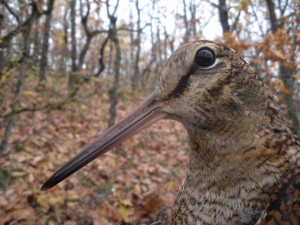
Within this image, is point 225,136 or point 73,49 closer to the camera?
point 225,136

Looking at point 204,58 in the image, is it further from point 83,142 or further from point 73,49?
point 73,49

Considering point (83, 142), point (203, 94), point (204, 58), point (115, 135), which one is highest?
point (204, 58)

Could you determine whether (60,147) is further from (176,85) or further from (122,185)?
(176,85)

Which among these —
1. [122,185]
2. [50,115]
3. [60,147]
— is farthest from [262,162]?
[50,115]

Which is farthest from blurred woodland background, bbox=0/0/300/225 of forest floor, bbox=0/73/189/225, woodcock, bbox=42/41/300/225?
woodcock, bbox=42/41/300/225

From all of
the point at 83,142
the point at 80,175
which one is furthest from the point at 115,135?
the point at 83,142

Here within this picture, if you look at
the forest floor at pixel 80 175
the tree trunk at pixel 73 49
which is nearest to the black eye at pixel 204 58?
the forest floor at pixel 80 175

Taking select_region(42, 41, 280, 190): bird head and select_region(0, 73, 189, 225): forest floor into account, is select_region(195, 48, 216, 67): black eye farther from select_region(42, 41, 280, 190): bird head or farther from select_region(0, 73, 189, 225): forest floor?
select_region(0, 73, 189, 225): forest floor

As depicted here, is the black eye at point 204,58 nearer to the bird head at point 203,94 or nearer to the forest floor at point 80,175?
the bird head at point 203,94
